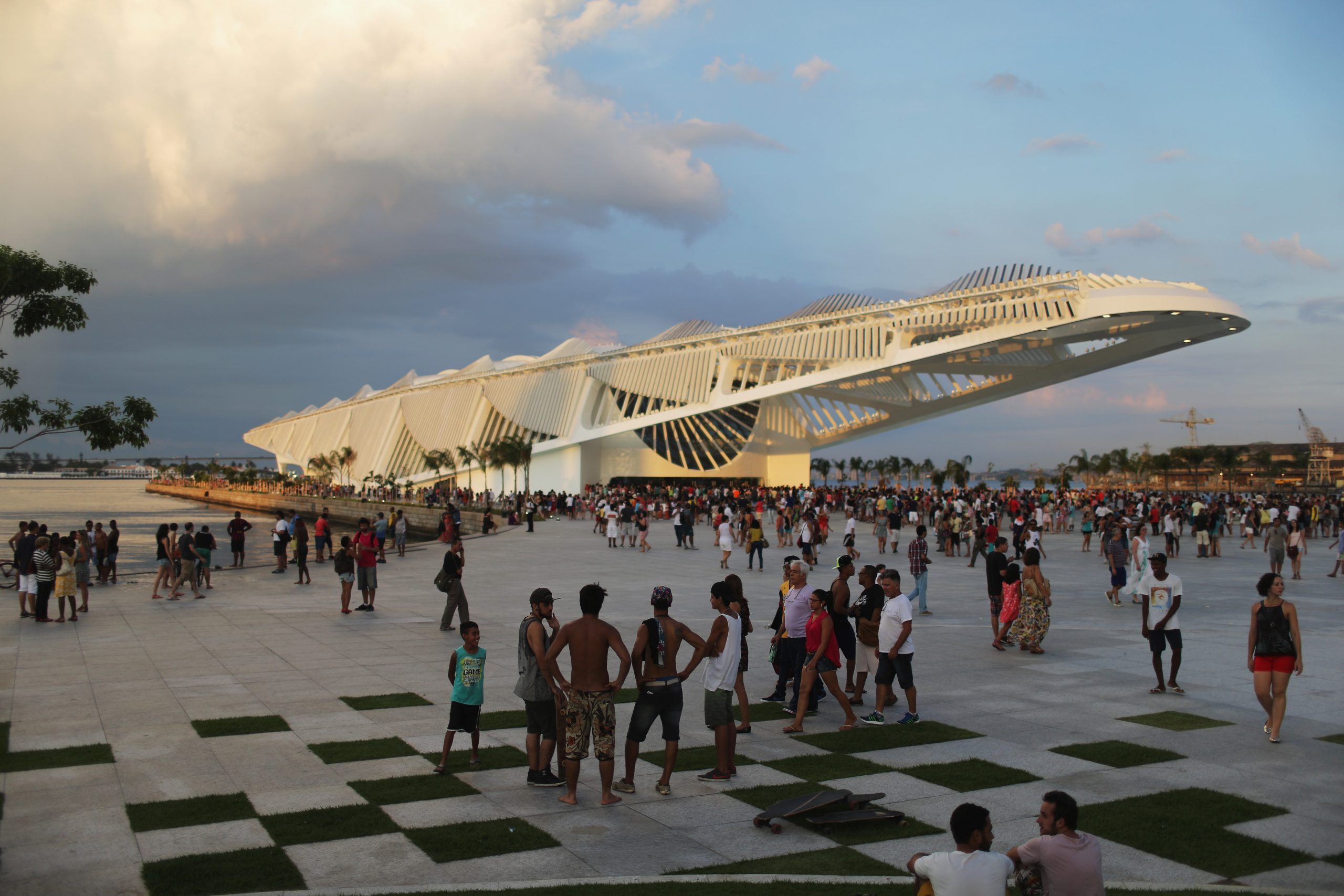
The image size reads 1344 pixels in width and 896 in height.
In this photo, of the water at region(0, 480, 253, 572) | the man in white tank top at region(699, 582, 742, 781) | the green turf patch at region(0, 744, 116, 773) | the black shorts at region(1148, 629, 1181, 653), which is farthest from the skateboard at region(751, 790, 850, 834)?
the water at region(0, 480, 253, 572)

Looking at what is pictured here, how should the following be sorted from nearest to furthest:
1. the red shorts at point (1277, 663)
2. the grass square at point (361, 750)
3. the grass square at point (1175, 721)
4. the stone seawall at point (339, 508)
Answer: the grass square at point (361, 750) < the red shorts at point (1277, 663) < the grass square at point (1175, 721) < the stone seawall at point (339, 508)

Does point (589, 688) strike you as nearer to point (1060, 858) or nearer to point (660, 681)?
point (660, 681)

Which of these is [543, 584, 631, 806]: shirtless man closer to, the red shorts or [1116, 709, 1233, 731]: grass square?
[1116, 709, 1233, 731]: grass square

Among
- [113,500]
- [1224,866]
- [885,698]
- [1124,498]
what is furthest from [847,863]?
[113,500]

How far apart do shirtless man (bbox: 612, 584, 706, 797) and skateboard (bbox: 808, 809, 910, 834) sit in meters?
1.04

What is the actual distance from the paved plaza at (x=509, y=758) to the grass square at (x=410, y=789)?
3cm

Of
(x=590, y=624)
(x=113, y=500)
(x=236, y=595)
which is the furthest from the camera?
(x=113, y=500)

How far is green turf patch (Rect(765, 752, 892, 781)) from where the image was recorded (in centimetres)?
698

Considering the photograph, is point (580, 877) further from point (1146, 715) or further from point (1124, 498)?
point (1124, 498)

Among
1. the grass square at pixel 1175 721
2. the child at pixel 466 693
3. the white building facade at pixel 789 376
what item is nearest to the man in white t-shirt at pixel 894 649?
the grass square at pixel 1175 721

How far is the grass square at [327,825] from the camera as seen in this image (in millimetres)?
5676

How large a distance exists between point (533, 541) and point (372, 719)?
21724 mm

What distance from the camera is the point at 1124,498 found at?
41000mm

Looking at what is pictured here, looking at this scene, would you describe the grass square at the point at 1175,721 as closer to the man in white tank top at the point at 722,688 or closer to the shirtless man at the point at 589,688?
the man in white tank top at the point at 722,688
